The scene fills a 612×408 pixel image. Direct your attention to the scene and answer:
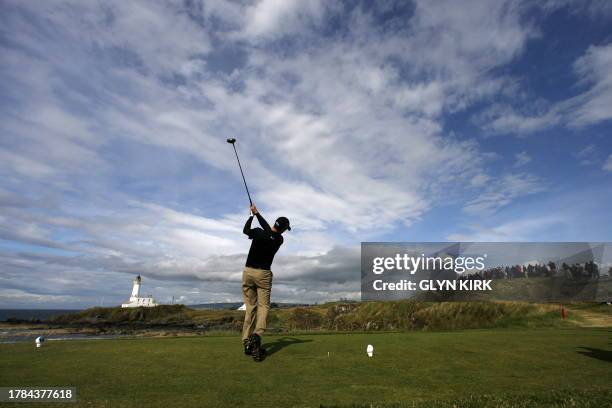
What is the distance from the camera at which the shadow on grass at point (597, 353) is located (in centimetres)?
942

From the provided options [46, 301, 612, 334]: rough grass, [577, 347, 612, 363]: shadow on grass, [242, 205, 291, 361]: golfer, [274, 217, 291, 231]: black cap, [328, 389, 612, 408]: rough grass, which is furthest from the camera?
[46, 301, 612, 334]: rough grass

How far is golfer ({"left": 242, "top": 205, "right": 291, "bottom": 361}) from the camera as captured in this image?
29.2 ft

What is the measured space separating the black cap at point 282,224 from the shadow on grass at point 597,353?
811cm

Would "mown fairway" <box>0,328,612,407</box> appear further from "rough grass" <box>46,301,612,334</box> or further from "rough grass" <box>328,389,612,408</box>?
"rough grass" <box>46,301,612,334</box>

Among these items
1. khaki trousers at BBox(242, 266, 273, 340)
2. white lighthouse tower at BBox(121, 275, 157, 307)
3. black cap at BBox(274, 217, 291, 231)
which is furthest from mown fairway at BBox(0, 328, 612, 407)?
white lighthouse tower at BBox(121, 275, 157, 307)

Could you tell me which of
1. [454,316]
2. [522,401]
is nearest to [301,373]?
[522,401]

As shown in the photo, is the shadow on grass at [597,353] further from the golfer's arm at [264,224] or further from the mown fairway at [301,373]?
the golfer's arm at [264,224]

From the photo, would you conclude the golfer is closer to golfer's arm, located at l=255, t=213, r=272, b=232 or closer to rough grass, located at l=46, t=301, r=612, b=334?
golfer's arm, located at l=255, t=213, r=272, b=232

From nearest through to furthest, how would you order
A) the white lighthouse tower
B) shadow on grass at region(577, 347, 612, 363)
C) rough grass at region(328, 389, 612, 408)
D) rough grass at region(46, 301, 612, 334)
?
rough grass at region(328, 389, 612, 408)
shadow on grass at region(577, 347, 612, 363)
rough grass at region(46, 301, 612, 334)
the white lighthouse tower

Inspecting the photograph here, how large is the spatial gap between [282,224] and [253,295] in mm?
1796

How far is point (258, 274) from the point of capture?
900 centimetres

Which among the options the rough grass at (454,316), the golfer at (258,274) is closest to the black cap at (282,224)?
the golfer at (258,274)

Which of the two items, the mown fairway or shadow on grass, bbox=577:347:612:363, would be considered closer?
the mown fairway

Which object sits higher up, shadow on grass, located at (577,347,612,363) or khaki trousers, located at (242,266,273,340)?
khaki trousers, located at (242,266,273,340)
